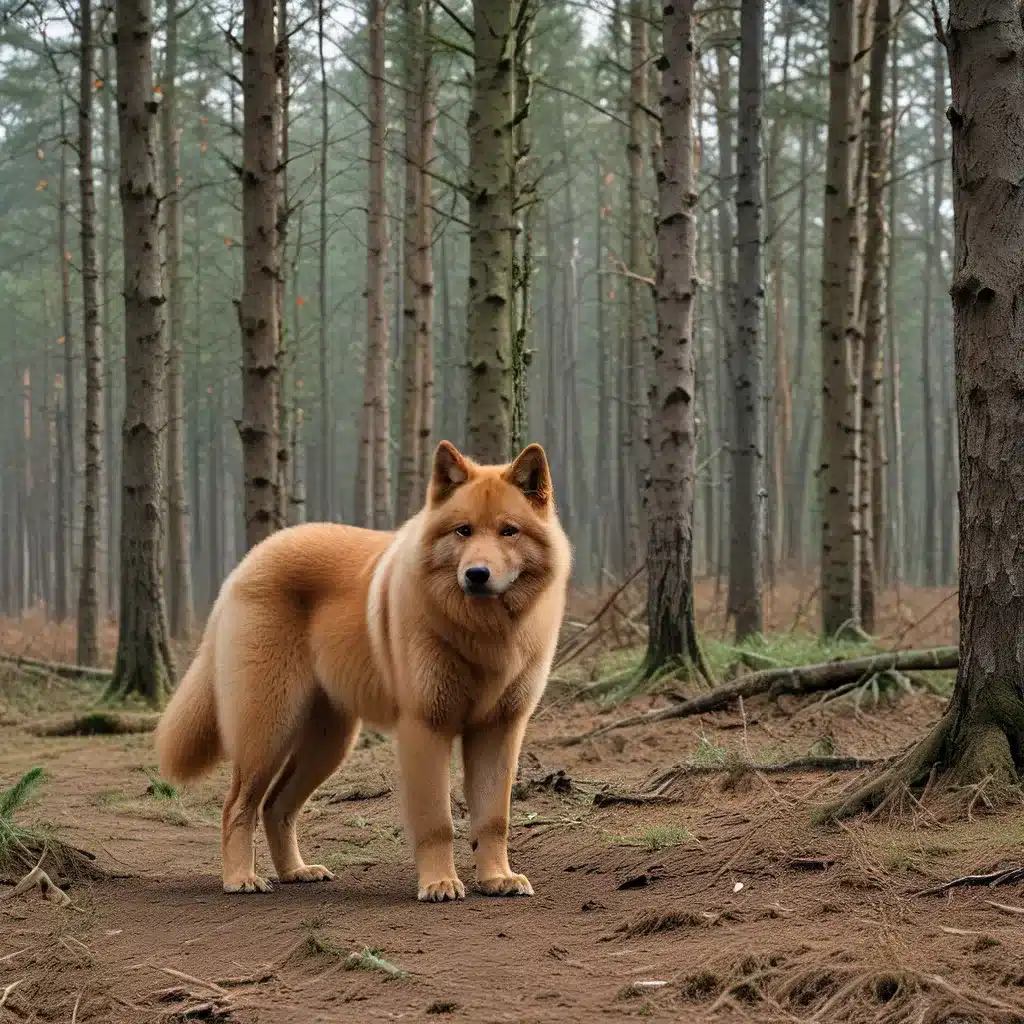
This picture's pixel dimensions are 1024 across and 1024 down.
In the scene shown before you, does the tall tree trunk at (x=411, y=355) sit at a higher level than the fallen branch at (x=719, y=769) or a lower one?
higher

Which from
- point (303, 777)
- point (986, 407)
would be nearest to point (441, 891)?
point (303, 777)

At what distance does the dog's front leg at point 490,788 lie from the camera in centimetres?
520

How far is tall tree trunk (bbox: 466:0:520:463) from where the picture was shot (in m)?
9.02

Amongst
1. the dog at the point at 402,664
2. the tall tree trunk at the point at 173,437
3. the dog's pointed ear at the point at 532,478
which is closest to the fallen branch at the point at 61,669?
the tall tree trunk at the point at 173,437

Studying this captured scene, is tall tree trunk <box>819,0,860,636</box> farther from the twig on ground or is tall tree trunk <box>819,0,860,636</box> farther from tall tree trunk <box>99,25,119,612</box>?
tall tree trunk <box>99,25,119,612</box>

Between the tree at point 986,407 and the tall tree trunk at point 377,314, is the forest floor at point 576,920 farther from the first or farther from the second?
the tall tree trunk at point 377,314

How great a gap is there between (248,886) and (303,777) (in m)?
0.66

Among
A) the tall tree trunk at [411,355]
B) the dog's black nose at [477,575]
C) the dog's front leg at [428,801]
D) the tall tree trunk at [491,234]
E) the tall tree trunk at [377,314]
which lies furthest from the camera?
the tall tree trunk at [377,314]

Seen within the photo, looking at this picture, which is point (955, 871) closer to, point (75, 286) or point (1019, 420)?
point (1019, 420)

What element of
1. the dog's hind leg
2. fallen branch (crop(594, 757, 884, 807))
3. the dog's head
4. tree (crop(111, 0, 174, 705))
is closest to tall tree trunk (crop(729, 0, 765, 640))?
tree (crop(111, 0, 174, 705))

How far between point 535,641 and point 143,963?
202 centimetres

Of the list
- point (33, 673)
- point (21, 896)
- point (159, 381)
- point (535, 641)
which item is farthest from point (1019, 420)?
point (33, 673)

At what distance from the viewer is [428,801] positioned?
5141 mm

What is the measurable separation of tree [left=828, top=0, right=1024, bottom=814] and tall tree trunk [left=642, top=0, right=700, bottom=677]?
4936mm
